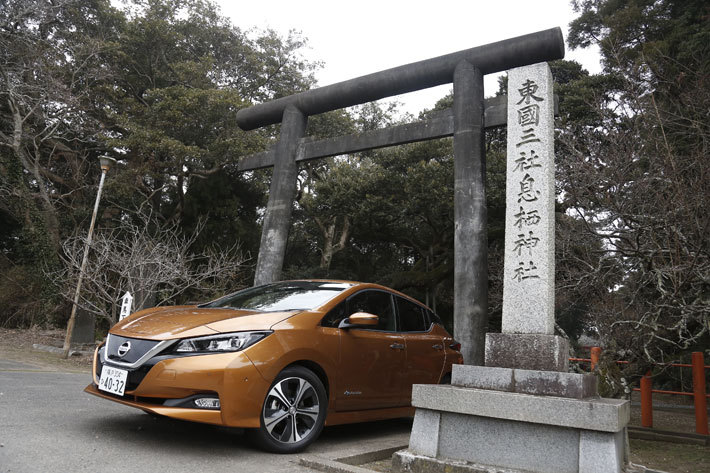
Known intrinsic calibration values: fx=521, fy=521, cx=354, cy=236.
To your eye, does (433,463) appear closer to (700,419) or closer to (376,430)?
(376,430)

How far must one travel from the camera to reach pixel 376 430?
5676 millimetres


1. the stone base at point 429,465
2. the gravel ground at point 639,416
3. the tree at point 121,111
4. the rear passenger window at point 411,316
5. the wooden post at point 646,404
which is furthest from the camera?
the tree at point 121,111

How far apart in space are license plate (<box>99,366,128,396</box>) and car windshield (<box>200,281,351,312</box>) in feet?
4.04

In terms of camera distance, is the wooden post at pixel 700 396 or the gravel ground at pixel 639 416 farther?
the wooden post at pixel 700 396

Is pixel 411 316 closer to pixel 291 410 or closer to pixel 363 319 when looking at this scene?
pixel 363 319

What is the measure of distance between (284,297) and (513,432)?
2.40m

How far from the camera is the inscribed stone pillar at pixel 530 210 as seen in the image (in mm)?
4512

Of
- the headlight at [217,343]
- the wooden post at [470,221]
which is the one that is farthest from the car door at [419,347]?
the headlight at [217,343]

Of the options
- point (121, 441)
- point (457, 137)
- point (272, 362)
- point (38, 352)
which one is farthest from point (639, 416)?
point (38, 352)

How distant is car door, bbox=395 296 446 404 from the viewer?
546 cm

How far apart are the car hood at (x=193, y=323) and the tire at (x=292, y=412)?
459 millimetres

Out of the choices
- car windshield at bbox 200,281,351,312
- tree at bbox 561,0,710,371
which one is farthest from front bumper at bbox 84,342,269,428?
tree at bbox 561,0,710,371

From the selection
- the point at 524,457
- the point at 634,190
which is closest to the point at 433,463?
the point at 524,457

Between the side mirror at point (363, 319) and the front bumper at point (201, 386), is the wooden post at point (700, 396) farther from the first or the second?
the front bumper at point (201, 386)
